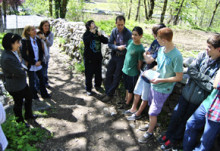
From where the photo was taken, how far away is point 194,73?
2391 millimetres

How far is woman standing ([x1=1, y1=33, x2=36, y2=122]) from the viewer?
2.79m

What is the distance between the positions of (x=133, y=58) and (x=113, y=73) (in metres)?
0.95

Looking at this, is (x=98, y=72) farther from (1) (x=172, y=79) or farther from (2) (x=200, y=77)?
(2) (x=200, y=77)

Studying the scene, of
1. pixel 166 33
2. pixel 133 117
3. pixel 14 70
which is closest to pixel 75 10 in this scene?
pixel 14 70

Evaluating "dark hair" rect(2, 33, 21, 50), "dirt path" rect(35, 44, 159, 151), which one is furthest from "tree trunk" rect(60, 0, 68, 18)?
"dark hair" rect(2, 33, 21, 50)

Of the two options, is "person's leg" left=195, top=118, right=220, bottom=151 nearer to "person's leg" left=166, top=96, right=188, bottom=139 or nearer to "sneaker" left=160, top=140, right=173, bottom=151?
"person's leg" left=166, top=96, right=188, bottom=139

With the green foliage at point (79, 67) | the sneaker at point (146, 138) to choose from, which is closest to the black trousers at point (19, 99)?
the sneaker at point (146, 138)

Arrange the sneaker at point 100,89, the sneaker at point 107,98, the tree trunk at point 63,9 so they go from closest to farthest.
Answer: the sneaker at point 107,98 → the sneaker at point 100,89 → the tree trunk at point 63,9

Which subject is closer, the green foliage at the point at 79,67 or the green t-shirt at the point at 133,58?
the green t-shirt at the point at 133,58

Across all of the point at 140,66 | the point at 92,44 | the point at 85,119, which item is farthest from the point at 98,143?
the point at 92,44

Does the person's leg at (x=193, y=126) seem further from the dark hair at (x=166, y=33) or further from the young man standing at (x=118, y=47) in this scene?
the young man standing at (x=118, y=47)

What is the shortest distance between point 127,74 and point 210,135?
1.87 metres

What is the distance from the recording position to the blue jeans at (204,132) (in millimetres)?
2248

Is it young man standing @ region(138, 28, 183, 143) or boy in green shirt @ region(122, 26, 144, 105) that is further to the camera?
boy in green shirt @ region(122, 26, 144, 105)
